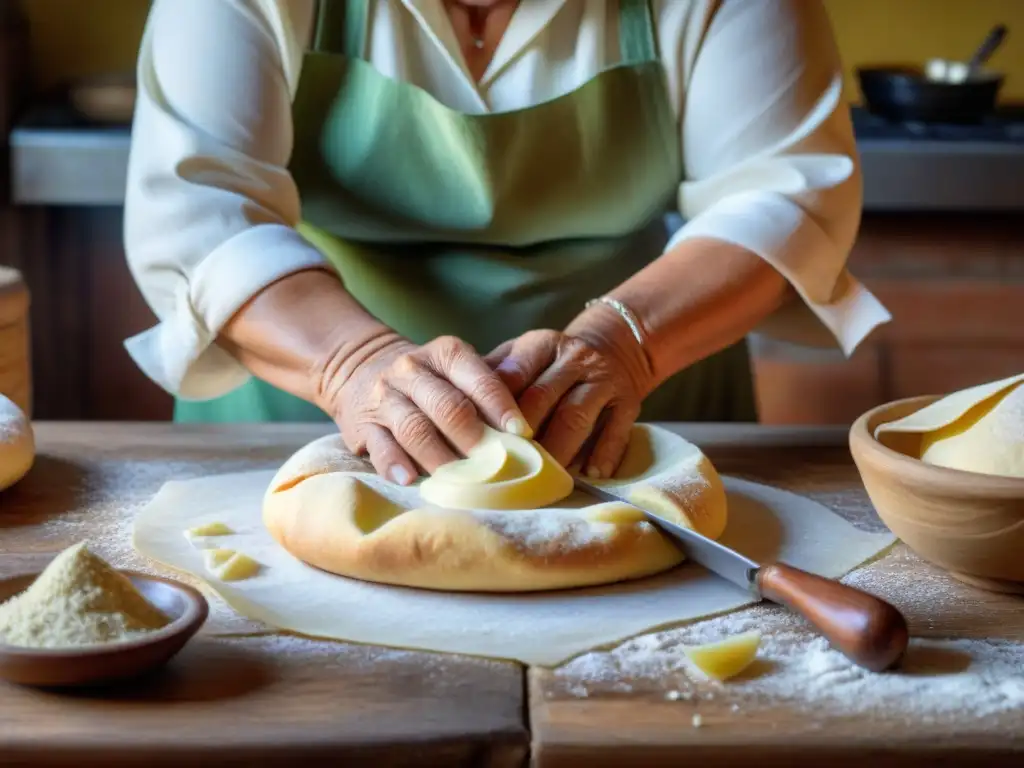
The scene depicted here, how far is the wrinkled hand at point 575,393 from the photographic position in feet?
4.09

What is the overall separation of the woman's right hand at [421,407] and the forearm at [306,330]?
1.6 inches

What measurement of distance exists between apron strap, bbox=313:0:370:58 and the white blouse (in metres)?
0.01

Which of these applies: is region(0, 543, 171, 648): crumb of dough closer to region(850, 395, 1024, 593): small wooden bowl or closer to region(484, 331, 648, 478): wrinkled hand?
region(484, 331, 648, 478): wrinkled hand

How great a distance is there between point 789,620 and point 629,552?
0.14 metres

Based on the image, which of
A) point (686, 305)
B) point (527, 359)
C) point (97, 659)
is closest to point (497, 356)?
point (527, 359)

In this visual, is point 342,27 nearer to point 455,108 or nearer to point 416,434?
point 455,108

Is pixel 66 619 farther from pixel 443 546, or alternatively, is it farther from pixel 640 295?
pixel 640 295

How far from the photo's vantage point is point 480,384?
1213 millimetres

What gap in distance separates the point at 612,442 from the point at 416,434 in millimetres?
210

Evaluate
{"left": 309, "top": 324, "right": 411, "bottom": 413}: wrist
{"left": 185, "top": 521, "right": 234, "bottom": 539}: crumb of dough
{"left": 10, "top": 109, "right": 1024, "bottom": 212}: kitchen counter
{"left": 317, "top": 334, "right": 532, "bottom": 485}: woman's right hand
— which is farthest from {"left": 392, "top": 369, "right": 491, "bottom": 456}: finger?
{"left": 10, "top": 109, "right": 1024, "bottom": 212}: kitchen counter

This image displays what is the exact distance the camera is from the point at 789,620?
3.23 ft

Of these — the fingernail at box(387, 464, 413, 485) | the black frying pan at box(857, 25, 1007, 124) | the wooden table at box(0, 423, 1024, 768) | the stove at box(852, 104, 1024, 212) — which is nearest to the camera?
the wooden table at box(0, 423, 1024, 768)

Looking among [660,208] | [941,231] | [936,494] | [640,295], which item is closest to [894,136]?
[941,231]

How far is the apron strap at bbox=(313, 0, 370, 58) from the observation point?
5.06 ft
